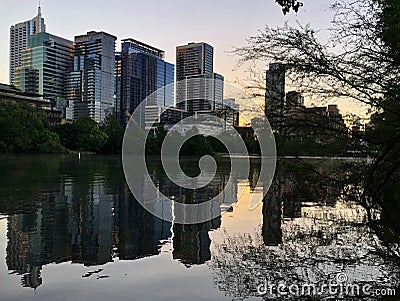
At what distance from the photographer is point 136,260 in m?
6.08

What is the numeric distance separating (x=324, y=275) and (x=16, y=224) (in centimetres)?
567

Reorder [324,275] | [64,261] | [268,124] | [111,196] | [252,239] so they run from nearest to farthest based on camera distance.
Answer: [324,275] → [64,261] → [252,239] → [268,124] → [111,196]

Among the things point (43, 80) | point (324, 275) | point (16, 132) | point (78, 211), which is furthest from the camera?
point (43, 80)

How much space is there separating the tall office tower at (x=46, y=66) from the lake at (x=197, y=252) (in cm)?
9891

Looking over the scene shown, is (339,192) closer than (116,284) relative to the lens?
No

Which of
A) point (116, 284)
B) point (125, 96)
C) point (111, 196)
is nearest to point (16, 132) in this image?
point (125, 96)

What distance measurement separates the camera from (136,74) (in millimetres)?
80375

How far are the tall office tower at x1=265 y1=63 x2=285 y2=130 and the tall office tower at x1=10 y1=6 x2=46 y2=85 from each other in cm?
12048

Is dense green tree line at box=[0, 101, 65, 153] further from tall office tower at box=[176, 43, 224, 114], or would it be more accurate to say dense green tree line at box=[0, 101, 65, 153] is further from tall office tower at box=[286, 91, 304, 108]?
tall office tower at box=[286, 91, 304, 108]

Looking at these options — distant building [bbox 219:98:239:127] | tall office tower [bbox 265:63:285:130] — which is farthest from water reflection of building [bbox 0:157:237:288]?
tall office tower [bbox 265:63:285:130]

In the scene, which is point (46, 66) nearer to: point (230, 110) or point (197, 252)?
point (230, 110)

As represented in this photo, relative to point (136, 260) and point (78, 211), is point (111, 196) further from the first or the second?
point (136, 260)

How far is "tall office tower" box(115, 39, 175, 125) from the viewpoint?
7119 cm

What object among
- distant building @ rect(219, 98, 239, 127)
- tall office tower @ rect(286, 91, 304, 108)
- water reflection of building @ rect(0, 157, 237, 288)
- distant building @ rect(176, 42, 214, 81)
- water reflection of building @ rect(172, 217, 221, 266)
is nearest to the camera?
water reflection of building @ rect(0, 157, 237, 288)
